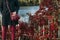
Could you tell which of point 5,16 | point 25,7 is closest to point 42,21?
point 25,7

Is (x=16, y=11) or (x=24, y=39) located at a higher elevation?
(x=16, y=11)

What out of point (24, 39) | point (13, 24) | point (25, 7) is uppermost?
point (25, 7)

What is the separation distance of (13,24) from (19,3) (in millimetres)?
195

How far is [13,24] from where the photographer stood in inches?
85.6

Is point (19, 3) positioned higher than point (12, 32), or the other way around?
point (19, 3)

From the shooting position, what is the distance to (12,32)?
2182 millimetres

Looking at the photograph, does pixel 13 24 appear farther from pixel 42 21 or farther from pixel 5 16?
pixel 42 21

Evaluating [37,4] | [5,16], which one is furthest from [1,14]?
[37,4]

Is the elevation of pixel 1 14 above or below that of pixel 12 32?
above

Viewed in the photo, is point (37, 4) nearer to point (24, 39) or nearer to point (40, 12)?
point (40, 12)

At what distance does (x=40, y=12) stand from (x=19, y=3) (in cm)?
21

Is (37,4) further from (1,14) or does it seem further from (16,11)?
(1,14)

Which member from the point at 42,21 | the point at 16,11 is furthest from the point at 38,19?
the point at 16,11

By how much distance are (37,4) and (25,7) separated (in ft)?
0.37
